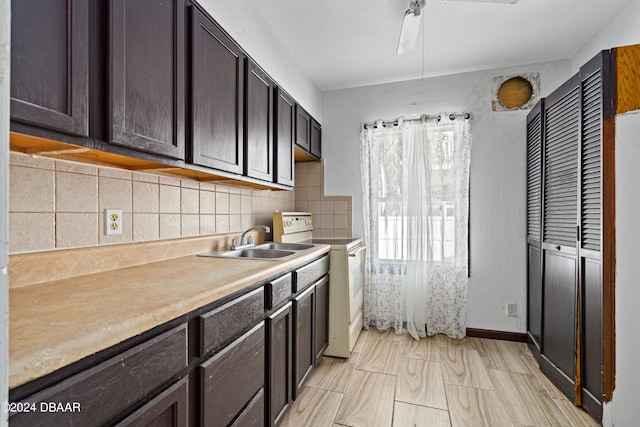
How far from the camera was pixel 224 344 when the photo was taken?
106 cm

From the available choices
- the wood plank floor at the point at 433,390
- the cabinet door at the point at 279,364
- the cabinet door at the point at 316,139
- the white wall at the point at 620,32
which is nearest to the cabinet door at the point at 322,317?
the wood plank floor at the point at 433,390

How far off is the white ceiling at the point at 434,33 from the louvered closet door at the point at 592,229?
655mm

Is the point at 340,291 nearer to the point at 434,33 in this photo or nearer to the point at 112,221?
the point at 112,221

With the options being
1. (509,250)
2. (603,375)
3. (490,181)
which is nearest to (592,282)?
(603,375)

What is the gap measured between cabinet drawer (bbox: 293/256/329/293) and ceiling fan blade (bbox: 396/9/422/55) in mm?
1506

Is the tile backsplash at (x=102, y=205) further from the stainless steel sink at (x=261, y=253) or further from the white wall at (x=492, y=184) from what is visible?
the white wall at (x=492, y=184)

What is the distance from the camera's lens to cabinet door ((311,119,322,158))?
9.62 feet

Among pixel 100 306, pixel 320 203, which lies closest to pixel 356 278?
pixel 320 203

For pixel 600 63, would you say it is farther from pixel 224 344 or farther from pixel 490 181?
pixel 224 344

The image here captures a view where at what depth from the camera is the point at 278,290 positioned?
4.84ft

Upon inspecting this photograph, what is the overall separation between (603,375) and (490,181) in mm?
1643

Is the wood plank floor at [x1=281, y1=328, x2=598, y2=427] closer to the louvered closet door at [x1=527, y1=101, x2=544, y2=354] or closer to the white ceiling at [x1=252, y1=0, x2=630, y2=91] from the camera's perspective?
the louvered closet door at [x1=527, y1=101, x2=544, y2=354]

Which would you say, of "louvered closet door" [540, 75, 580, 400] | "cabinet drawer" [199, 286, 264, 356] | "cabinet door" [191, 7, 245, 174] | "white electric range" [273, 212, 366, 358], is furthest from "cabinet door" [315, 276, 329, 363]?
"louvered closet door" [540, 75, 580, 400]

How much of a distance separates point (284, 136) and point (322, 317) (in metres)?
1.37
